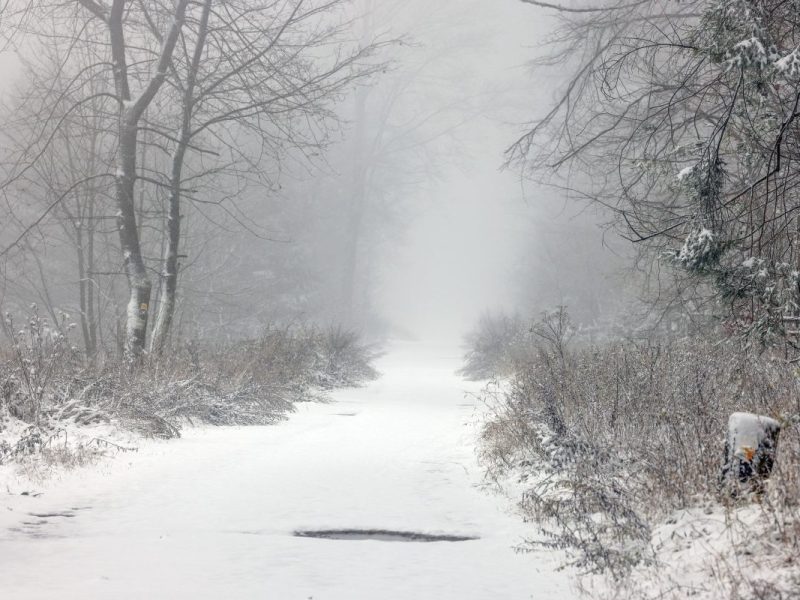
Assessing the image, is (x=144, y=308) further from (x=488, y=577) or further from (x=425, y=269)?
(x=425, y=269)

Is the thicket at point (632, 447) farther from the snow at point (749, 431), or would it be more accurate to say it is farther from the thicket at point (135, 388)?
the thicket at point (135, 388)

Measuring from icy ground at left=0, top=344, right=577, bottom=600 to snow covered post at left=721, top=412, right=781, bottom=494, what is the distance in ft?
3.36

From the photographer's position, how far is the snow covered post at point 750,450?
3.63 m


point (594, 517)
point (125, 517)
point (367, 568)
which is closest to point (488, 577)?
point (367, 568)

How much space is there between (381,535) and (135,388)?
4.58 metres

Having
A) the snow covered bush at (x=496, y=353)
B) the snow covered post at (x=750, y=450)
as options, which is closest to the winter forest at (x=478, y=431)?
the snow covered post at (x=750, y=450)

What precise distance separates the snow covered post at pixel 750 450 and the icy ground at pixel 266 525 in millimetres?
1025

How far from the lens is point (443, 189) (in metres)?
76.9

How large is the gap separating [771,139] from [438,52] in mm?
30992

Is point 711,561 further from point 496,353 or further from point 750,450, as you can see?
point 496,353

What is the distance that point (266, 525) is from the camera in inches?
183

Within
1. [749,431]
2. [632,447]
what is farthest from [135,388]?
[749,431]

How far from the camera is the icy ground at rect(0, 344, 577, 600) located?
11.3 ft

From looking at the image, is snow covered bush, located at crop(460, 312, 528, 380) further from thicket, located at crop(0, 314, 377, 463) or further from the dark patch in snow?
the dark patch in snow
